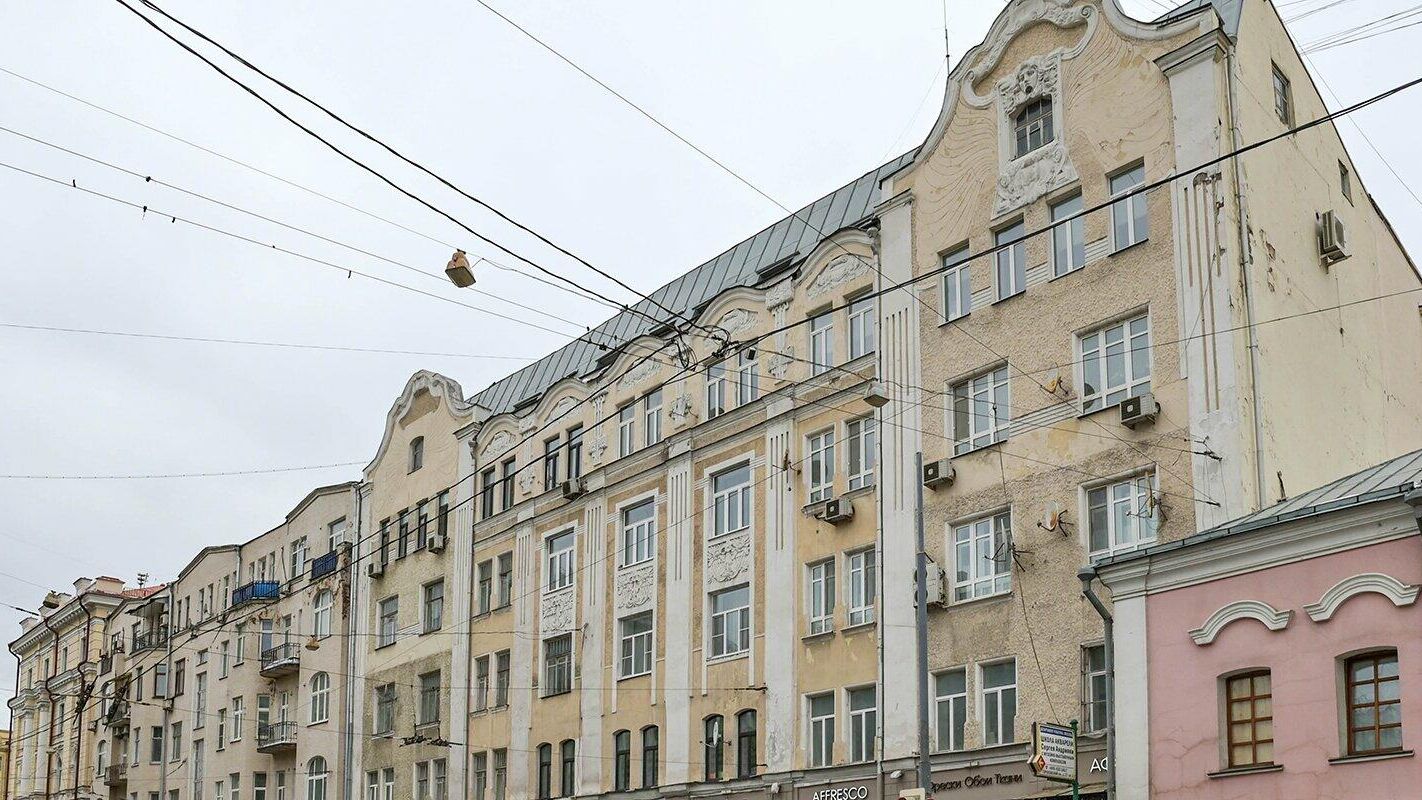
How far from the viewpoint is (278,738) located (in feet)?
181

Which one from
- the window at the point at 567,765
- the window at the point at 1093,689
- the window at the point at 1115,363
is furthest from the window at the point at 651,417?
the window at the point at 1093,689

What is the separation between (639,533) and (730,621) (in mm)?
4501

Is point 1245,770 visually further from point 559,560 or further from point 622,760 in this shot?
point 559,560

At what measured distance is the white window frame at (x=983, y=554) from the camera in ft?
99.1

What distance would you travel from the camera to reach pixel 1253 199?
95.4 ft

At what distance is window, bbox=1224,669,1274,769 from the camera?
21.6m

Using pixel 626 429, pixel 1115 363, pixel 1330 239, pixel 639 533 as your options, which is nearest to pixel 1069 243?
pixel 1115 363

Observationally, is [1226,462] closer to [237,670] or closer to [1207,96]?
[1207,96]

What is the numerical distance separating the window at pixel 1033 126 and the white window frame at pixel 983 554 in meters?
6.74

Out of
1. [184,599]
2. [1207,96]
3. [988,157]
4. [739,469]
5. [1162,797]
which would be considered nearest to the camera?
[1162,797]

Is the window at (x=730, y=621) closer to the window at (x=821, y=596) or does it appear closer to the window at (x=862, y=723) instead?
the window at (x=821, y=596)

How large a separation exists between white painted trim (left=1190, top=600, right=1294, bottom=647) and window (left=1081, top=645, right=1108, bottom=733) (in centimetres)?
521

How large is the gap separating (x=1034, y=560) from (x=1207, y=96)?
824 centimetres

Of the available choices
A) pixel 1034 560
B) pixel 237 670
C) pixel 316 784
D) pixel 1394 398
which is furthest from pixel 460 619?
pixel 1394 398
